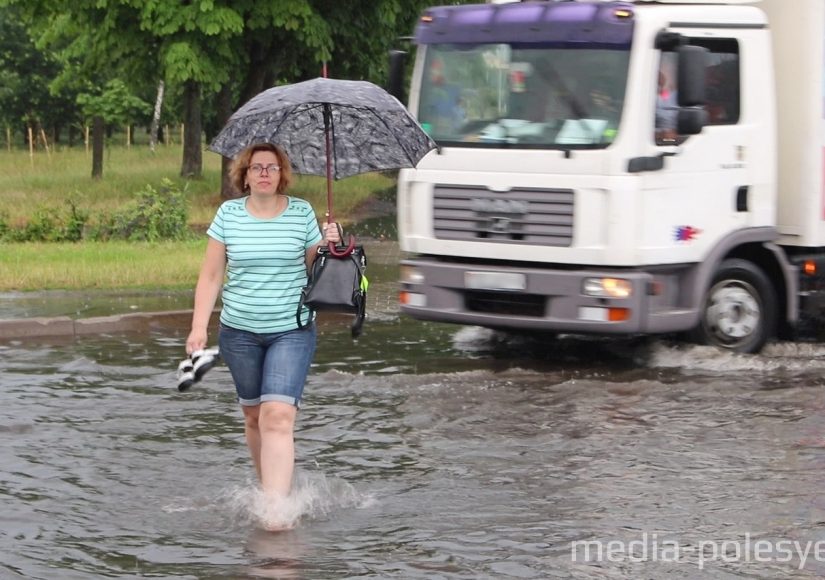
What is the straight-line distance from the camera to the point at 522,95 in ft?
39.5

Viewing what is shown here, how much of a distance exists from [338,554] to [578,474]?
2.06 metres

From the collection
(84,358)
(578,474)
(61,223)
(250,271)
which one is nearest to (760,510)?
(578,474)

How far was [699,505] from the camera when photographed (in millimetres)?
7727

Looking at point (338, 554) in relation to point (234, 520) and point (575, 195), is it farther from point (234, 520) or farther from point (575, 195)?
point (575, 195)

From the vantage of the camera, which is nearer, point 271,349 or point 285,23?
point 271,349

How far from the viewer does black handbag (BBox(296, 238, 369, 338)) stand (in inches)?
284

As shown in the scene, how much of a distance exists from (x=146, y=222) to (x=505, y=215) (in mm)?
9608

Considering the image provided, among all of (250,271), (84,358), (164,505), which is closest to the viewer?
(250,271)

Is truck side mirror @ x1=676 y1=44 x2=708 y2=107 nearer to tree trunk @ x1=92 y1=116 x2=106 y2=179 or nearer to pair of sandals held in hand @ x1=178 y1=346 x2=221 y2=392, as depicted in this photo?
pair of sandals held in hand @ x1=178 y1=346 x2=221 y2=392

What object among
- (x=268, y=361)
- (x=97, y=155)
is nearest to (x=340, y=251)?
(x=268, y=361)

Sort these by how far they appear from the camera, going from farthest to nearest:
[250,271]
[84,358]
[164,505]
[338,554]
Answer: [84,358], [164,505], [250,271], [338,554]

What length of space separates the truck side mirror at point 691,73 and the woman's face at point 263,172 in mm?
5157

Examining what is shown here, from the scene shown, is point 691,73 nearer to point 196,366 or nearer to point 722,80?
point 722,80

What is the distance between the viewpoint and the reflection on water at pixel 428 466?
6.83 m
